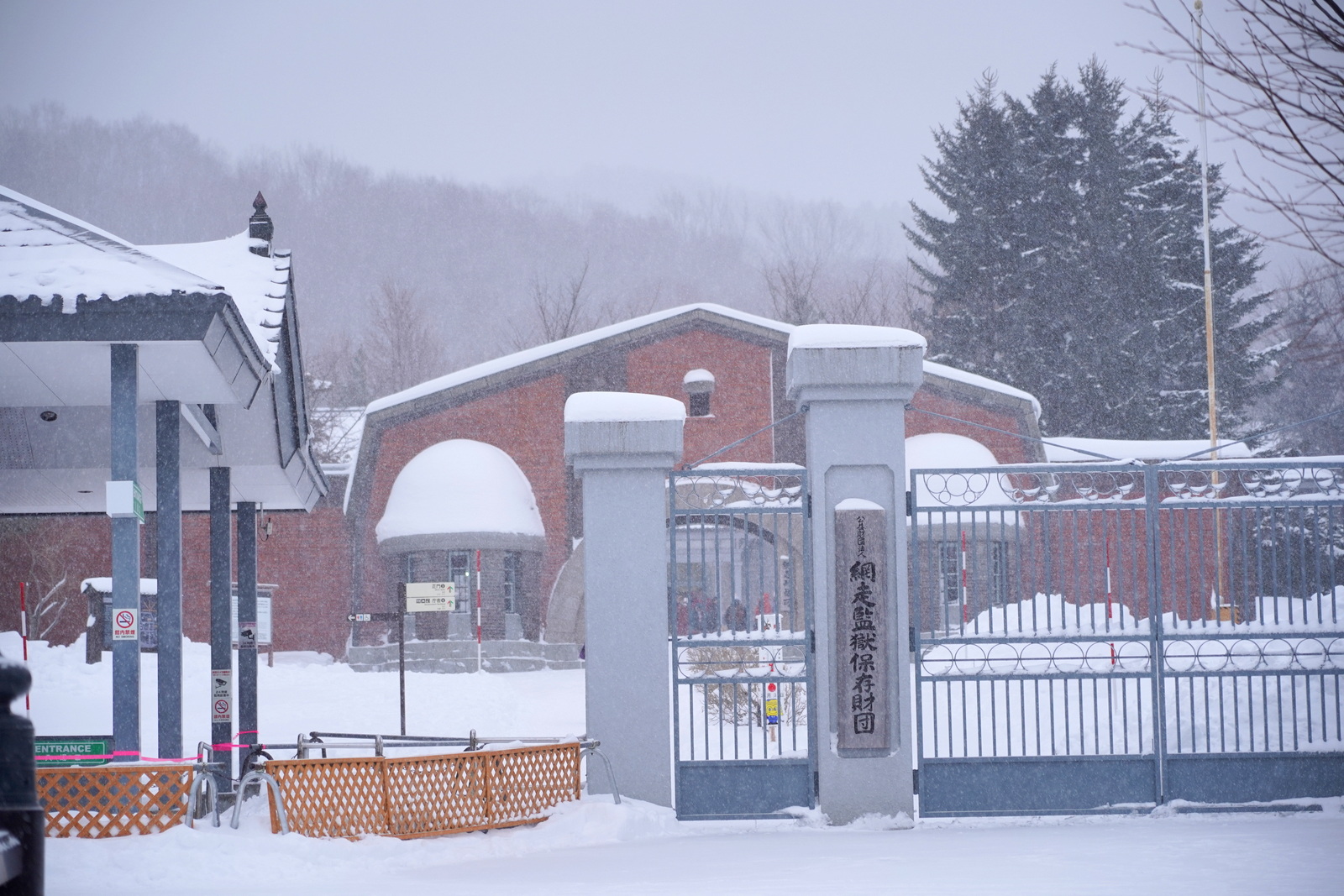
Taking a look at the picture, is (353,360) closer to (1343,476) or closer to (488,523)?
(488,523)

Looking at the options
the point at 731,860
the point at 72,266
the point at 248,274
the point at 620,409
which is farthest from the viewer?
the point at 248,274

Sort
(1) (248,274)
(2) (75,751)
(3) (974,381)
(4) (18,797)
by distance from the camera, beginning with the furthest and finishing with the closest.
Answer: (3) (974,381), (1) (248,274), (2) (75,751), (4) (18,797)

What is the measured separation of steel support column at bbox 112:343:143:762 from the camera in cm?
896

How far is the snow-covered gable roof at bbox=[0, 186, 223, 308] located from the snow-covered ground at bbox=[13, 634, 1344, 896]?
11.9ft

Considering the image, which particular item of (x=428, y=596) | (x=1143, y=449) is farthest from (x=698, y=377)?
(x=428, y=596)

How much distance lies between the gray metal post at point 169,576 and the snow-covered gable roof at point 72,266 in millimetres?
1446

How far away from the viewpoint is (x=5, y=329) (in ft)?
28.7

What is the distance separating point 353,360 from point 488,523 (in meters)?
38.1

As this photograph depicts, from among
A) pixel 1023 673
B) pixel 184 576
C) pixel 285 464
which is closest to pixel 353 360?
pixel 184 576

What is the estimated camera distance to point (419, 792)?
961cm

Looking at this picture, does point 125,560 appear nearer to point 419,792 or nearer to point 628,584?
point 419,792

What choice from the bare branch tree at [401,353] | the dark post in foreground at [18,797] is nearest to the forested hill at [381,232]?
the bare branch tree at [401,353]

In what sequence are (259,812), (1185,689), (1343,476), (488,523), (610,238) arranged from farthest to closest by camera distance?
(610,238)
(488,523)
(1185,689)
(1343,476)
(259,812)

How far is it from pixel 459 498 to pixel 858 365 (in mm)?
21159
